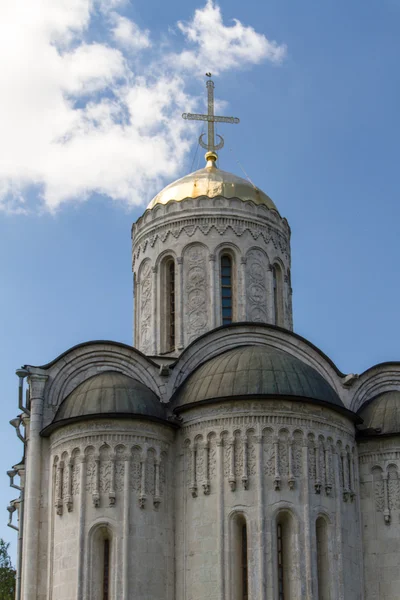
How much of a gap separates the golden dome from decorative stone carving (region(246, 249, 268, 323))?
1522 millimetres

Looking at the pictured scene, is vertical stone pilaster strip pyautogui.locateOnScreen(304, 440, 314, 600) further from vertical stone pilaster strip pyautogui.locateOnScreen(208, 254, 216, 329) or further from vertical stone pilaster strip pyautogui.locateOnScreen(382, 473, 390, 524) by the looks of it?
vertical stone pilaster strip pyautogui.locateOnScreen(208, 254, 216, 329)

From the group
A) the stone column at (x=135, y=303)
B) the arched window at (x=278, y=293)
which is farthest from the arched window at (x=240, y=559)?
the stone column at (x=135, y=303)

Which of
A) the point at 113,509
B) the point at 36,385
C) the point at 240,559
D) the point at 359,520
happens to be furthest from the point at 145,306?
the point at 240,559

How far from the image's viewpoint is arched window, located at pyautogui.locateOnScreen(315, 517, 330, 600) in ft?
68.8

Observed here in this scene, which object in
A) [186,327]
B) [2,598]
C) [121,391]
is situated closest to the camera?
[121,391]

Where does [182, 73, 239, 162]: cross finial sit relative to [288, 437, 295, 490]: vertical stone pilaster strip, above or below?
above

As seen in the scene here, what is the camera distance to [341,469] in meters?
22.2

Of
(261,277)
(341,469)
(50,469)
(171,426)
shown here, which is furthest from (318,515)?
(261,277)

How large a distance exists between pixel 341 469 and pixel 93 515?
5.03m

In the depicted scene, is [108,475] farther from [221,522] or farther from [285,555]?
[285,555]

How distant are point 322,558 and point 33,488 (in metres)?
5.89

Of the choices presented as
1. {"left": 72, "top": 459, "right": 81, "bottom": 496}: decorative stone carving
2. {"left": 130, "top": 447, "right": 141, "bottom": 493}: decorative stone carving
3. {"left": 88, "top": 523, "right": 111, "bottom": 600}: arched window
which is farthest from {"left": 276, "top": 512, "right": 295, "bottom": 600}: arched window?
{"left": 72, "top": 459, "right": 81, "bottom": 496}: decorative stone carving

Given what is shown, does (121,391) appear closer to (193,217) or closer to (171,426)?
(171,426)

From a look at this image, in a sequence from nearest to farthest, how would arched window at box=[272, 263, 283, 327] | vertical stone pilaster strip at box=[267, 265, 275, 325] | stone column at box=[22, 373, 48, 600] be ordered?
stone column at box=[22, 373, 48, 600]
vertical stone pilaster strip at box=[267, 265, 275, 325]
arched window at box=[272, 263, 283, 327]
